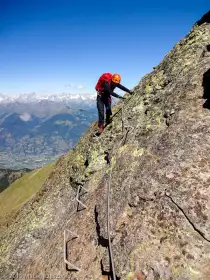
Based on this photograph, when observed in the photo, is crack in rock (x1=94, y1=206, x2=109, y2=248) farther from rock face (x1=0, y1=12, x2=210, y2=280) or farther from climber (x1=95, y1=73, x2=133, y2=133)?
climber (x1=95, y1=73, x2=133, y2=133)

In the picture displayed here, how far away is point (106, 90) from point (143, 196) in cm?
1365

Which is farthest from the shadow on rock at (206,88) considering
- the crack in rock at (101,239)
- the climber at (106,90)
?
the crack in rock at (101,239)

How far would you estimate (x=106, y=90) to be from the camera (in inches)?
1033

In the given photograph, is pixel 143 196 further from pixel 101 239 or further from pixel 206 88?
pixel 206 88

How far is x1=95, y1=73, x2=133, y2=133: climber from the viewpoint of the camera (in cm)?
2609

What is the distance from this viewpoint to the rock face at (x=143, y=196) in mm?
12594

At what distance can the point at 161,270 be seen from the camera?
11812 mm

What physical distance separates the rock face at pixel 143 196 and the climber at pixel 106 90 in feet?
4.33

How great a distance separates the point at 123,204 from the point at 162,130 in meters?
5.80

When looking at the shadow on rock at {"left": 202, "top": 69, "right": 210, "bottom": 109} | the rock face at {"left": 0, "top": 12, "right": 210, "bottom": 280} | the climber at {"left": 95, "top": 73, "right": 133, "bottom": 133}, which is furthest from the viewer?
the climber at {"left": 95, "top": 73, "right": 133, "bottom": 133}

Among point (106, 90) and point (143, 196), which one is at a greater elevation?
point (106, 90)

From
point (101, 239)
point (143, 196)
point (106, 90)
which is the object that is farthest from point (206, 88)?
point (101, 239)

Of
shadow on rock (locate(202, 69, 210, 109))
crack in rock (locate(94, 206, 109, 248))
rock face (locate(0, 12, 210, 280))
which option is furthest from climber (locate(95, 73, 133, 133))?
crack in rock (locate(94, 206, 109, 248))

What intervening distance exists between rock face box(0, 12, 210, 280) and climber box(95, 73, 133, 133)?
4.33 ft
